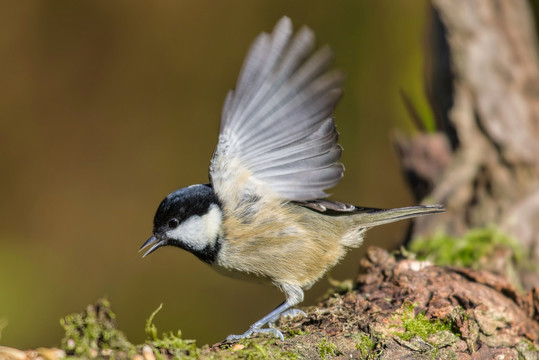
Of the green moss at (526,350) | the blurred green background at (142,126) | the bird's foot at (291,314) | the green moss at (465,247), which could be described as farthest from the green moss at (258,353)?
the blurred green background at (142,126)

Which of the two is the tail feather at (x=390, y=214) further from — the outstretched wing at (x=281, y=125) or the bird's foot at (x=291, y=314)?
the bird's foot at (x=291, y=314)

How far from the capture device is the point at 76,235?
13.5 feet

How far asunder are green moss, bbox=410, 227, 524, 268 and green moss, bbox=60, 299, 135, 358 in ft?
4.85

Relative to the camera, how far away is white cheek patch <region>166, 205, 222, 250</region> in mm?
1997

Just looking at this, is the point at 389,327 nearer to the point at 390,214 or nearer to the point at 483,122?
the point at 390,214

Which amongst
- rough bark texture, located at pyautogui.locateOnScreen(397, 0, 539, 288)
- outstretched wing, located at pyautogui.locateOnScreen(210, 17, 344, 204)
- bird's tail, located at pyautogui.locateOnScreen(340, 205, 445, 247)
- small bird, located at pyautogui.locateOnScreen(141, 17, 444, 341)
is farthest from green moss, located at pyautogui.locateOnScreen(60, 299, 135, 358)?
rough bark texture, located at pyautogui.locateOnScreen(397, 0, 539, 288)

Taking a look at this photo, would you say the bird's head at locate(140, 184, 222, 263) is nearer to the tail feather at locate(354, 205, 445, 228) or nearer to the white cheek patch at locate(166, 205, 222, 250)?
the white cheek patch at locate(166, 205, 222, 250)

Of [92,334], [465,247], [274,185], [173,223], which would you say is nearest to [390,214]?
[465,247]

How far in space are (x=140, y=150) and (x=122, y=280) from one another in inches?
39.1

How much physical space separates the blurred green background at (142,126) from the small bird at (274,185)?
76.9 inches

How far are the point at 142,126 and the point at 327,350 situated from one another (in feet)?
10.2

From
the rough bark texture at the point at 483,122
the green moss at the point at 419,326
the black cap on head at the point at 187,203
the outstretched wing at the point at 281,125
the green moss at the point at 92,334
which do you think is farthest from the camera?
the rough bark texture at the point at 483,122

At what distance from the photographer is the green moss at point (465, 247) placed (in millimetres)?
2338

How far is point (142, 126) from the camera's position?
423 cm
